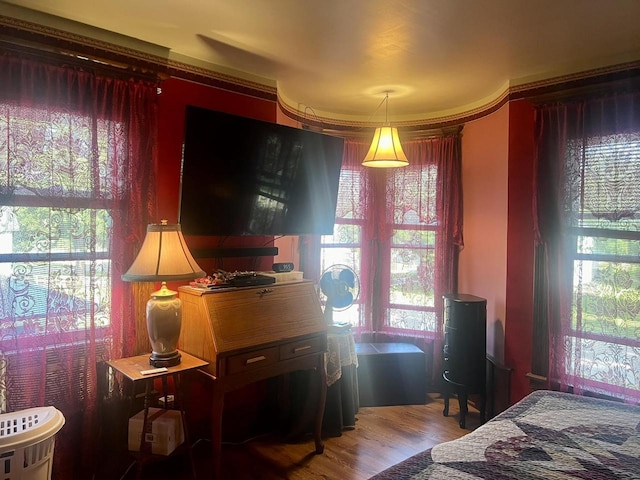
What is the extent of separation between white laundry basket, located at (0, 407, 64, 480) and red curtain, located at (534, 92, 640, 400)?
285 cm

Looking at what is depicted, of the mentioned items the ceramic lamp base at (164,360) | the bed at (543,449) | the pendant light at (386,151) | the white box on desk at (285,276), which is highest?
the pendant light at (386,151)

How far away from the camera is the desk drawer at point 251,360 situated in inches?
89.6

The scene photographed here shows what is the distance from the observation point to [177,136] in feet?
8.75

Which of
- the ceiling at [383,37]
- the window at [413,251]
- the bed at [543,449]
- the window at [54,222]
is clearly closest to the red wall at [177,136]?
the ceiling at [383,37]

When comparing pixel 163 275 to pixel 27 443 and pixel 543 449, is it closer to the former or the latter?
pixel 27 443

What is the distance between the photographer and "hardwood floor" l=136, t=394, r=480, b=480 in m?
2.53

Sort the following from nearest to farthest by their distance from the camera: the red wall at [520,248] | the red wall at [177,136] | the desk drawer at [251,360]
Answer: the desk drawer at [251,360] → the red wall at [177,136] → the red wall at [520,248]

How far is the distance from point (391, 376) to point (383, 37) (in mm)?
2564

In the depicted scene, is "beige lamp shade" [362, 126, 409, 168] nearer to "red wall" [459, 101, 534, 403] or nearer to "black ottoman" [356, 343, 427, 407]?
"red wall" [459, 101, 534, 403]

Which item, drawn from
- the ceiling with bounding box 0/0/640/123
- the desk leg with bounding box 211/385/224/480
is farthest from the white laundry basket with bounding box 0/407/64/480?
the ceiling with bounding box 0/0/640/123

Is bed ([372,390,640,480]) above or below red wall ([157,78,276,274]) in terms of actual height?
below

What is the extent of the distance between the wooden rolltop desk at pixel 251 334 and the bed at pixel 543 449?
42.9 inches

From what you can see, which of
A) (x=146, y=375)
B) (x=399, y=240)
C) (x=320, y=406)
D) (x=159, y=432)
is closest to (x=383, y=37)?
(x=399, y=240)

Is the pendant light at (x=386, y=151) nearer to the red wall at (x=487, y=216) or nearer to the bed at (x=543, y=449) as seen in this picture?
the red wall at (x=487, y=216)
